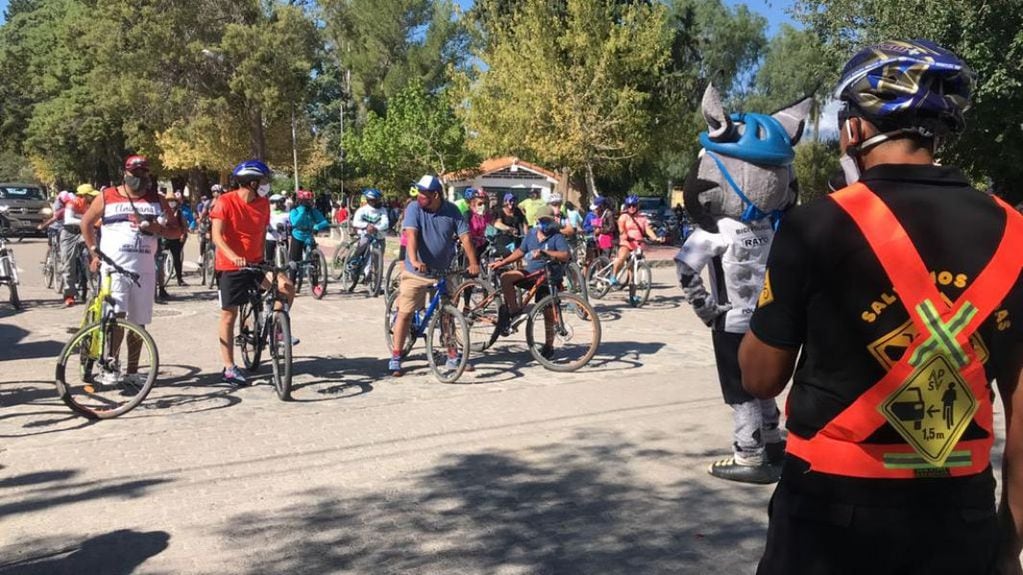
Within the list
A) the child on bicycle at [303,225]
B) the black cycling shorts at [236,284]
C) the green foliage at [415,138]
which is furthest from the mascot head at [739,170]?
the green foliage at [415,138]

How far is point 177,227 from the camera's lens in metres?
7.82

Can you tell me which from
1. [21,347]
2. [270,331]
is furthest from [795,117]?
[21,347]

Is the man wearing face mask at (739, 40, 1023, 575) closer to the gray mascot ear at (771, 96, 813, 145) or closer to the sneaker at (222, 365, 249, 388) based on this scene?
the gray mascot ear at (771, 96, 813, 145)

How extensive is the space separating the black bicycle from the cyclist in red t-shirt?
89 millimetres

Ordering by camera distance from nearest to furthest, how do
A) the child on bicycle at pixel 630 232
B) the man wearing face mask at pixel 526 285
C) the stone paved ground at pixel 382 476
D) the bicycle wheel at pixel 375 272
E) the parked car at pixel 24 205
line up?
the stone paved ground at pixel 382 476 → the man wearing face mask at pixel 526 285 → the child on bicycle at pixel 630 232 → the bicycle wheel at pixel 375 272 → the parked car at pixel 24 205

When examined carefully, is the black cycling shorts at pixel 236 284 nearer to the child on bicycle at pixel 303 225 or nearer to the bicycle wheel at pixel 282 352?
the bicycle wheel at pixel 282 352

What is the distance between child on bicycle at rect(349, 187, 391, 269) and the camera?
14.6m

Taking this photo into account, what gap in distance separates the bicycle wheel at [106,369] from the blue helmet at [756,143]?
449 cm

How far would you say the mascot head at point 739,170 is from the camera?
466cm

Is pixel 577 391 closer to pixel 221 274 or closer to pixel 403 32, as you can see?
pixel 221 274

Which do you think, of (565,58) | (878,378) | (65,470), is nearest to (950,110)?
(878,378)

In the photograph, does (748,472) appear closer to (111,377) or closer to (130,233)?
(111,377)

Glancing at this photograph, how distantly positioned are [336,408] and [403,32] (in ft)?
180

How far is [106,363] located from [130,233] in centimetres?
108
